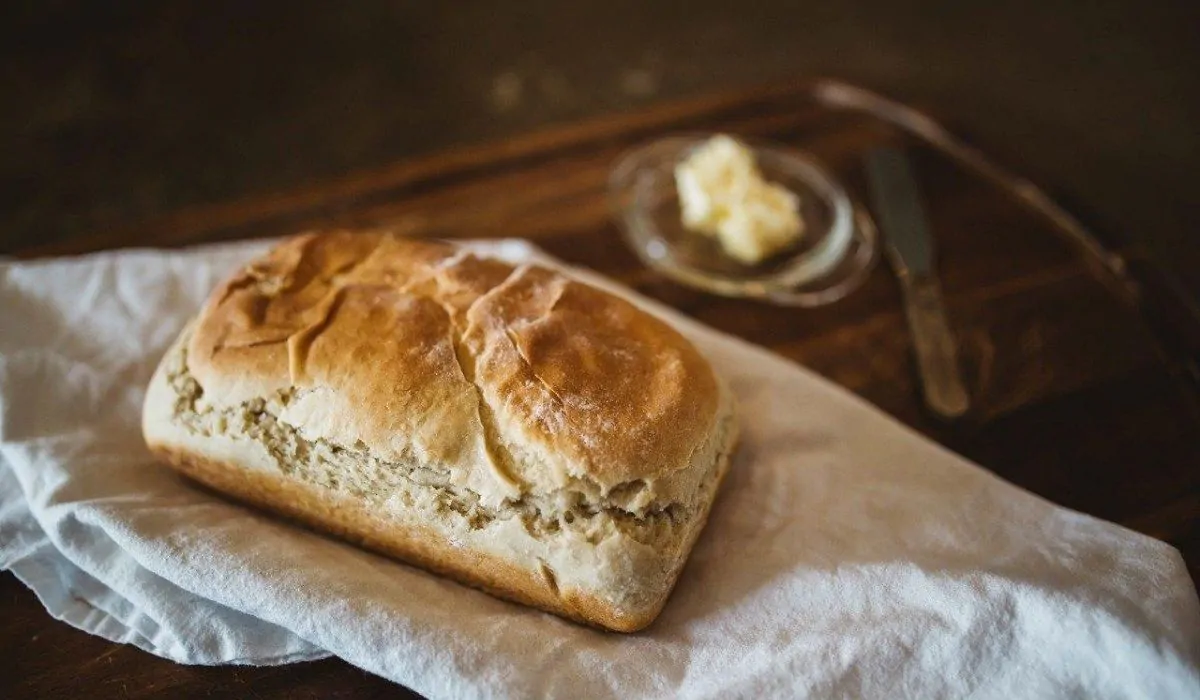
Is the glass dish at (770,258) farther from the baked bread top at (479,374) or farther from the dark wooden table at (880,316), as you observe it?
the baked bread top at (479,374)

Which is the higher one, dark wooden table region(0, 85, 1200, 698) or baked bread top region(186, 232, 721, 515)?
baked bread top region(186, 232, 721, 515)

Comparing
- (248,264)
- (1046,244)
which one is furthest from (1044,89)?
(248,264)

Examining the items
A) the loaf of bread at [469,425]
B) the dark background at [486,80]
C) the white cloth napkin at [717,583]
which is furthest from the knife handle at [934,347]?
the dark background at [486,80]

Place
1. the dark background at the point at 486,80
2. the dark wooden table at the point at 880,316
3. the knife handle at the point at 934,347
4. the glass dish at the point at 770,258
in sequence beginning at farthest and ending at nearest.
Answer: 1. the dark background at the point at 486,80
2. the glass dish at the point at 770,258
3. the knife handle at the point at 934,347
4. the dark wooden table at the point at 880,316

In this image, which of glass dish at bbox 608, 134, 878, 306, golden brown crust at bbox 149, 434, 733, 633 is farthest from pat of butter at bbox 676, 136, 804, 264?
golden brown crust at bbox 149, 434, 733, 633

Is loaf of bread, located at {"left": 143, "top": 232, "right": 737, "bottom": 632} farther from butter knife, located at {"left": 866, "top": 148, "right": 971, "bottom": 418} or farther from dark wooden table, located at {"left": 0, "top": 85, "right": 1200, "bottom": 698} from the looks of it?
butter knife, located at {"left": 866, "top": 148, "right": 971, "bottom": 418}

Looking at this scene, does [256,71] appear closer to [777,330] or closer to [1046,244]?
[777,330]

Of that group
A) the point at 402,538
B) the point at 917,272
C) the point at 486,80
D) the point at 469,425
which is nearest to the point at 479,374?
the point at 469,425
